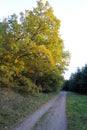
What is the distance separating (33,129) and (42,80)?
149ft

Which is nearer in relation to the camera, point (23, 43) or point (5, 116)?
point (5, 116)

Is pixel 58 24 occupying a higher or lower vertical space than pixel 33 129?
higher

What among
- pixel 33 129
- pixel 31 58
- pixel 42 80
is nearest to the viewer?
pixel 33 129

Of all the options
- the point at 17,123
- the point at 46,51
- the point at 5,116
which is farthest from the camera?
the point at 46,51

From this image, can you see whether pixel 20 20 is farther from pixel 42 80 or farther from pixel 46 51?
pixel 42 80

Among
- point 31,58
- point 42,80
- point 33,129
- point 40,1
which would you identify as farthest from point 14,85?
point 33,129

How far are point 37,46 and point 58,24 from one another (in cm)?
411

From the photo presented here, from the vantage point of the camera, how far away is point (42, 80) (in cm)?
6072

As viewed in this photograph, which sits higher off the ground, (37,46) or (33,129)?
(37,46)

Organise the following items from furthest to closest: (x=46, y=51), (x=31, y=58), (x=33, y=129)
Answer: (x=31, y=58)
(x=46, y=51)
(x=33, y=129)

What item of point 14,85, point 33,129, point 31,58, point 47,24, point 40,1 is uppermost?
point 40,1

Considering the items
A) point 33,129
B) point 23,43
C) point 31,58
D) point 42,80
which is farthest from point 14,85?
point 33,129

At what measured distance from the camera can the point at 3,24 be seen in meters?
32.0

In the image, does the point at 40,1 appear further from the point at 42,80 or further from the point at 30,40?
the point at 42,80
